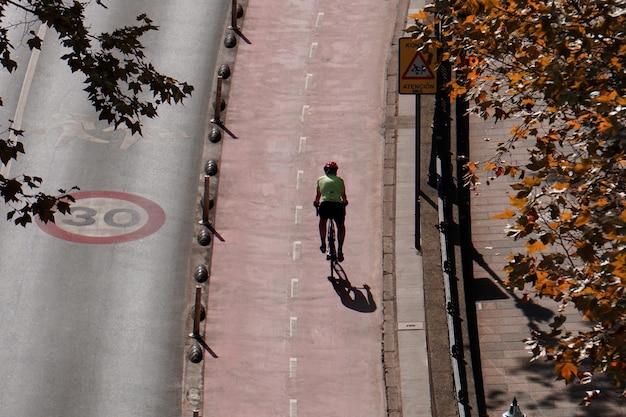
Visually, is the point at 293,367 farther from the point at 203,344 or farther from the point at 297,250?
the point at 297,250

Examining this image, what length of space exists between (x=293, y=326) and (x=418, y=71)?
442 centimetres

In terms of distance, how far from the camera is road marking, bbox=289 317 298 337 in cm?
2332

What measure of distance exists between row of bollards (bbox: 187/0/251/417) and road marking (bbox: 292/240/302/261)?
1284 millimetres

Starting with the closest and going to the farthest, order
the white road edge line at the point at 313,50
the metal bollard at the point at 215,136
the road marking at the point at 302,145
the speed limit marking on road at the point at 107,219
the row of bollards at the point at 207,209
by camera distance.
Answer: the row of bollards at the point at 207,209 → the speed limit marking on road at the point at 107,219 → the road marking at the point at 302,145 → the metal bollard at the point at 215,136 → the white road edge line at the point at 313,50

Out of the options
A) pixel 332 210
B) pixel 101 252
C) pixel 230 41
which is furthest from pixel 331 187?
pixel 230 41

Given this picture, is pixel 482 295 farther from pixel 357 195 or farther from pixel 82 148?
pixel 82 148

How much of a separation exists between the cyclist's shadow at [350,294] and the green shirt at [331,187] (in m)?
1.56

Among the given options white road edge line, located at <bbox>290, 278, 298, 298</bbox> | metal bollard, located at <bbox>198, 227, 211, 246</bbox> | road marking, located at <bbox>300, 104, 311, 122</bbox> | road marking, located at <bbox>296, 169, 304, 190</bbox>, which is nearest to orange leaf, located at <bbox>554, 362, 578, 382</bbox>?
white road edge line, located at <bbox>290, 278, 298, 298</bbox>

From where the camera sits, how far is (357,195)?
1041 inches

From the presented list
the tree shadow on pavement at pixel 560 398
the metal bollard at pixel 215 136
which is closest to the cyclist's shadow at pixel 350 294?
the tree shadow on pavement at pixel 560 398

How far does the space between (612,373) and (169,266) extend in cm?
1194

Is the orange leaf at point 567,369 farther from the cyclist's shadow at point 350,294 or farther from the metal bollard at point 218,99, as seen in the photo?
the metal bollard at point 218,99

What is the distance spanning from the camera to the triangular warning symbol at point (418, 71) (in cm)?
2366

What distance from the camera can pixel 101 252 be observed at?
25.4 meters
